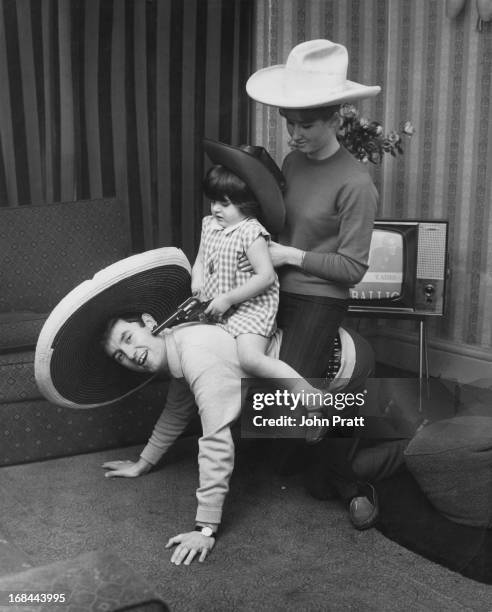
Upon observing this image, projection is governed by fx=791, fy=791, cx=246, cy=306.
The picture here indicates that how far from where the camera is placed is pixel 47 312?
303cm

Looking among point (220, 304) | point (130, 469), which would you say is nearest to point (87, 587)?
point (220, 304)

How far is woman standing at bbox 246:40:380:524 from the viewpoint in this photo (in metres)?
2.14

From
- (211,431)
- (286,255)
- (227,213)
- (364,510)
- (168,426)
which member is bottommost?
(364,510)

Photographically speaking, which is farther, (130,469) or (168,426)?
(130,469)

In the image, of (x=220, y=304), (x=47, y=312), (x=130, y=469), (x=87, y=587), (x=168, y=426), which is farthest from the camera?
(x=47, y=312)

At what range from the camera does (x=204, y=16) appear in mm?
3748

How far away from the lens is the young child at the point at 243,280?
7.11ft

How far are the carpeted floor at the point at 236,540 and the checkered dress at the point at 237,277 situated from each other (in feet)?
1.88

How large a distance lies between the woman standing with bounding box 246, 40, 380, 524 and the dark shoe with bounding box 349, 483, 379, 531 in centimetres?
24

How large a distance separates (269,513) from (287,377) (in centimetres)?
47

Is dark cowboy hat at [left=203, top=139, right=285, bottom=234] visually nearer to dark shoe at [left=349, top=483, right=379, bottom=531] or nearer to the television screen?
dark shoe at [left=349, top=483, right=379, bottom=531]

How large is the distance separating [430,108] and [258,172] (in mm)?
2046

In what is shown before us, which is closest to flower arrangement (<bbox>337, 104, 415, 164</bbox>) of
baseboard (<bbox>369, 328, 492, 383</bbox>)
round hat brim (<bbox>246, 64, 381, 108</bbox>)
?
baseboard (<bbox>369, 328, 492, 383</bbox>)

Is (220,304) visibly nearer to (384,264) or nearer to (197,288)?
(197,288)
